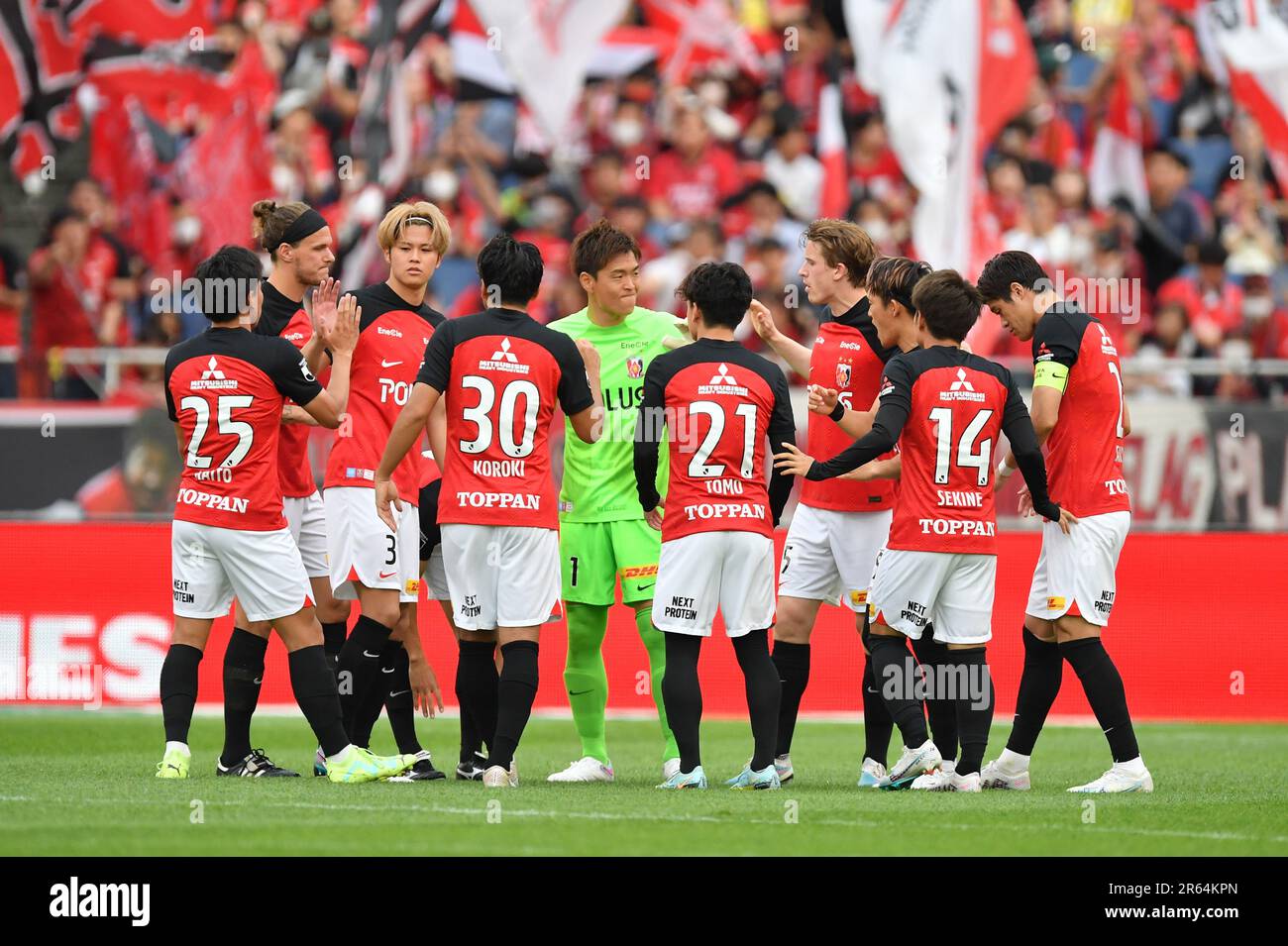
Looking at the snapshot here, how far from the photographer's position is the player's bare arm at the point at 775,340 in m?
9.27

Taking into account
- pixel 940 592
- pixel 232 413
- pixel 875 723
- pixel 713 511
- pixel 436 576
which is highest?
pixel 232 413

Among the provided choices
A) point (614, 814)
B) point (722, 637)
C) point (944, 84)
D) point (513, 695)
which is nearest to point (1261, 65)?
point (944, 84)

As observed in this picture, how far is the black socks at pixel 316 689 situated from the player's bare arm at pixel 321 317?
1.48 meters

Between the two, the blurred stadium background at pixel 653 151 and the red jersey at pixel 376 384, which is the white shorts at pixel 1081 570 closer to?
the red jersey at pixel 376 384

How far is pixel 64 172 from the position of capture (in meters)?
20.2

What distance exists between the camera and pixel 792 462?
28.2ft

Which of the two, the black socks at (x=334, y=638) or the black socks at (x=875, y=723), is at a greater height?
the black socks at (x=334, y=638)

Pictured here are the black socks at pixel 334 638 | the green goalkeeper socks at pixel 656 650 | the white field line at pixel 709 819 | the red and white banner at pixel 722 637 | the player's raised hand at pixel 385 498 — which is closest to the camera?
the white field line at pixel 709 819

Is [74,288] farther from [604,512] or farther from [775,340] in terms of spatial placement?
[775,340]

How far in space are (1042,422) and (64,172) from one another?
564 inches

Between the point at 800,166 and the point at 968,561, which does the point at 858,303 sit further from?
the point at 800,166

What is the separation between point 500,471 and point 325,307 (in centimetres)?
136

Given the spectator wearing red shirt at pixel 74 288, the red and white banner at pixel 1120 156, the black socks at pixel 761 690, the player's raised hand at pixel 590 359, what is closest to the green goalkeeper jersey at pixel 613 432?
the player's raised hand at pixel 590 359
